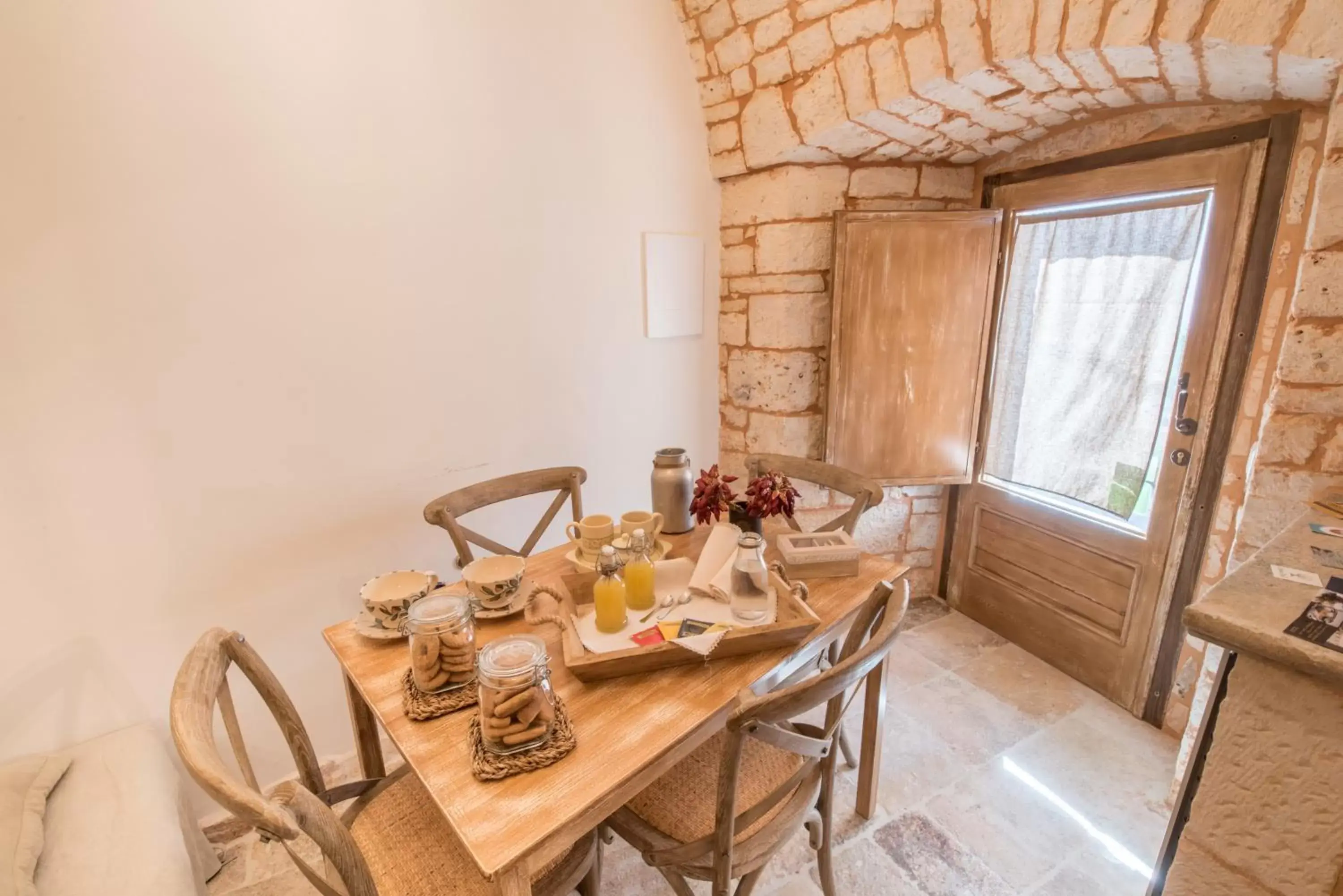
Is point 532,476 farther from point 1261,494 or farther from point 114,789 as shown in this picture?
point 1261,494

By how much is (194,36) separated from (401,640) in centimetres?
157

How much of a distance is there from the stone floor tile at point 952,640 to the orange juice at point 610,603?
1817 mm

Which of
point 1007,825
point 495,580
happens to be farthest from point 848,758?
point 495,580

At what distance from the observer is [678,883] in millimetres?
1194

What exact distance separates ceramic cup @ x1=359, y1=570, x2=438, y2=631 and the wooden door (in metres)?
2.36

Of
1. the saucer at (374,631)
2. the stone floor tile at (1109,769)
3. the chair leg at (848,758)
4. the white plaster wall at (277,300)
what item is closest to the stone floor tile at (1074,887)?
the stone floor tile at (1109,769)

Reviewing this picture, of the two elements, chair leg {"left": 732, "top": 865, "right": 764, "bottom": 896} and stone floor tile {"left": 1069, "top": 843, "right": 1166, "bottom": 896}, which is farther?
stone floor tile {"left": 1069, "top": 843, "right": 1166, "bottom": 896}

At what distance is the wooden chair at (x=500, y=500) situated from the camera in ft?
5.60

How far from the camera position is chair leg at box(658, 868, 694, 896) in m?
1.18

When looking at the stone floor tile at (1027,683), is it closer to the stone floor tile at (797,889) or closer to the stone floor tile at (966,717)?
the stone floor tile at (966,717)

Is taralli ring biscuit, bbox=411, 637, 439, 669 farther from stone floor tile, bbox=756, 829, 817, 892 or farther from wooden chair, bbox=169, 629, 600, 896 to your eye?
stone floor tile, bbox=756, 829, 817, 892

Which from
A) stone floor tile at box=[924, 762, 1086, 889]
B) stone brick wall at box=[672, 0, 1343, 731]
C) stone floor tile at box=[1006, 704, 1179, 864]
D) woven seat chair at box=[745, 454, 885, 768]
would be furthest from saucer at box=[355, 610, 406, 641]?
stone floor tile at box=[1006, 704, 1179, 864]

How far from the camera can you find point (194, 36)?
1.42 m

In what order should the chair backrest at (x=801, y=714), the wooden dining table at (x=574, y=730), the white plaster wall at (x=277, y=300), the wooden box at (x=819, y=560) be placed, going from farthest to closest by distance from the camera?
the wooden box at (x=819, y=560), the white plaster wall at (x=277, y=300), the chair backrest at (x=801, y=714), the wooden dining table at (x=574, y=730)
